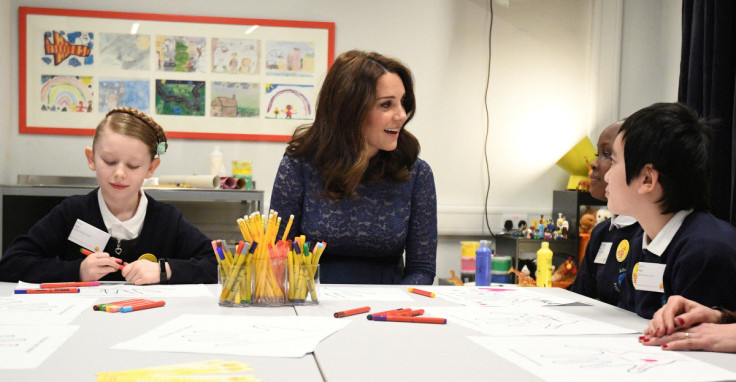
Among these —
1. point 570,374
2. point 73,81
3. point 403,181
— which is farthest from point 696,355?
point 73,81

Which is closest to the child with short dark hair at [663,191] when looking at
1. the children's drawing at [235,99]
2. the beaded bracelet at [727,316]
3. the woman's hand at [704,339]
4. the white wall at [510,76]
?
the beaded bracelet at [727,316]

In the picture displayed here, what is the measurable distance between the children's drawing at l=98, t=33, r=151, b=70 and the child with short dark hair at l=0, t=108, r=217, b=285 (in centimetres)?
168

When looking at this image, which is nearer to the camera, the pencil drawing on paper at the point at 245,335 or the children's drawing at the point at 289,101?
the pencil drawing on paper at the point at 245,335

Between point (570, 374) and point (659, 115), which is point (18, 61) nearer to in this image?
point (659, 115)

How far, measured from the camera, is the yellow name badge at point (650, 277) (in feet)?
4.57

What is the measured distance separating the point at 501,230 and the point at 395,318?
2671 millimetres

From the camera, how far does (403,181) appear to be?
83.1 inches

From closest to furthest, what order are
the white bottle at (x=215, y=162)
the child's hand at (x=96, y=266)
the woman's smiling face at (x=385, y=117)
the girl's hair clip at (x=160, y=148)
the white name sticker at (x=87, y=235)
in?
1. the child's hand at (x=96, y=266)
2. the white name sticker at (x=87, y=235)
3. the girl's hair clip at (x=160, y=148)
4. the woman's smiling face at (x=385, y=117)
5. the white bottle at (x=215, y=162)

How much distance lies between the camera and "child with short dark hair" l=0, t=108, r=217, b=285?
171 centimetres

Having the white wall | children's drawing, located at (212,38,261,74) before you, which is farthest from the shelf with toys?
children's drawing, located at (212,38,261,74)

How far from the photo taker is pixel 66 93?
3.47m

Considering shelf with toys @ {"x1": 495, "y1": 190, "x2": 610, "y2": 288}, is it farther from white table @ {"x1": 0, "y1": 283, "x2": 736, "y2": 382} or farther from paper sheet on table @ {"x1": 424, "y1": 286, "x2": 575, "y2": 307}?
white table @ {"x1": 0, "y1": 283, "x2": 736, "y2": 382}

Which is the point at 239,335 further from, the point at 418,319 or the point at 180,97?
the point at 180,97

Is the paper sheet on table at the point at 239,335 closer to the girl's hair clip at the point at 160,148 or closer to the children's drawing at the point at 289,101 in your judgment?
the girl's hair clip at the point at 160,148
